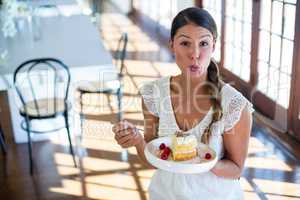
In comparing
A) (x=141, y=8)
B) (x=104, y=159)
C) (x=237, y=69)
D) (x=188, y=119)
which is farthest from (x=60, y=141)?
(x=141, y=8)

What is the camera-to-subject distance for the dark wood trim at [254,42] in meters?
4.25

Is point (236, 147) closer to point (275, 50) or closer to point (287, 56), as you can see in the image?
point (287, 56)

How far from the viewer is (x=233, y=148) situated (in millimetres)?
1338

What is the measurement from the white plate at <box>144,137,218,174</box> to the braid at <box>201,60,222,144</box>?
0.15ft

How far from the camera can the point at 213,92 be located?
4.51 feet

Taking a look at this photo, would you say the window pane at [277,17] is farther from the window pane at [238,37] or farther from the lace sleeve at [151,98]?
the lace sleeve at [151,98]

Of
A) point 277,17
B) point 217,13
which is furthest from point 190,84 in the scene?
point 217,13

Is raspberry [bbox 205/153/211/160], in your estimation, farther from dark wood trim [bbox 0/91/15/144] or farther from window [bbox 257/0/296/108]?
dark wood trim [bbox 0/91/15/144]

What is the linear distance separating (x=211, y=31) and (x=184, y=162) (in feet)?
1.33

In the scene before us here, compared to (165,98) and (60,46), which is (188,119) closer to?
(165,98)

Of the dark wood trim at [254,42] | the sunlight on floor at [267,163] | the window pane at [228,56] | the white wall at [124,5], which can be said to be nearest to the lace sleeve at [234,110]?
the sunlight on floor at [267,163]

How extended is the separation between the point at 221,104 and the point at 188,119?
122 millimetres

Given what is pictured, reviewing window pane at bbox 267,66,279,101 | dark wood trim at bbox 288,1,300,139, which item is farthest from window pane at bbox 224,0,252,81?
dark wood trim at bbox 288,1,300,139

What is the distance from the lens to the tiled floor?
2.95 metres
